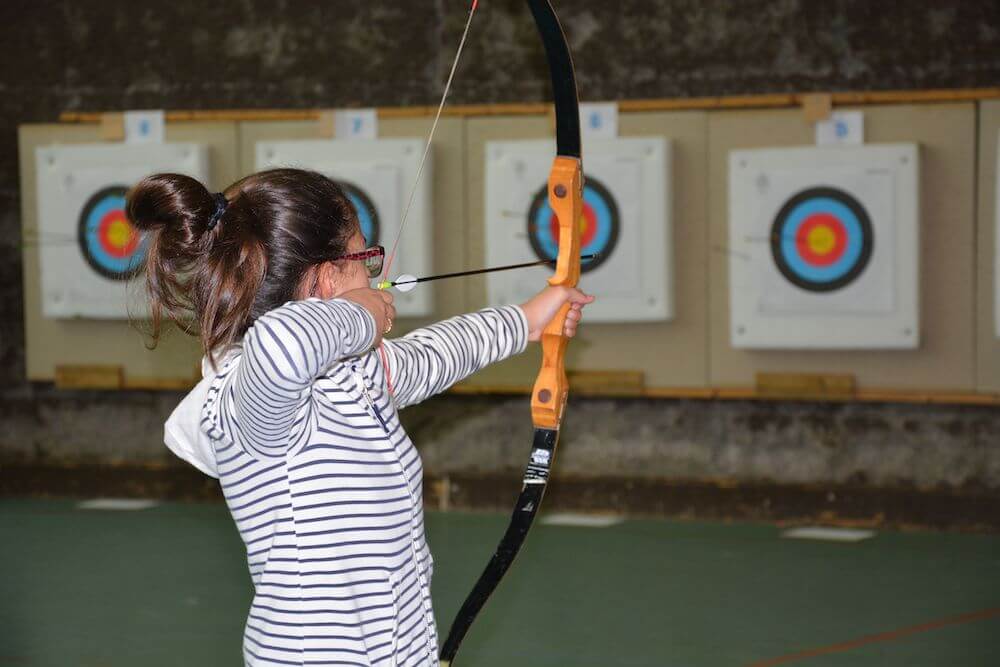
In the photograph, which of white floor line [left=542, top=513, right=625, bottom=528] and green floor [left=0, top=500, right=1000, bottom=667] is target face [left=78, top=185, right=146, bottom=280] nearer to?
green floor [left=0, top=500, right=1000, bottom=667]

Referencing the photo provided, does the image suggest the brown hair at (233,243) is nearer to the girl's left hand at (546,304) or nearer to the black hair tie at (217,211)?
the black hair tie at (217,211)

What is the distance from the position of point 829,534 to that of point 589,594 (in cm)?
86

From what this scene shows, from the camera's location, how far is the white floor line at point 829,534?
3346 mm

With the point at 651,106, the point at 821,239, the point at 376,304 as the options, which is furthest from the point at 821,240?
the point at 376,304

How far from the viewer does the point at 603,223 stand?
3654 mm

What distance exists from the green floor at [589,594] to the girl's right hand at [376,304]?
53.6 inches

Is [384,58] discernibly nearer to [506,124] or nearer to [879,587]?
[506,124]

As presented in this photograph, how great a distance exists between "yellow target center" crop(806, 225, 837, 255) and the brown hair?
2.48 m

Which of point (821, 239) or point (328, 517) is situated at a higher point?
point (821, 239)

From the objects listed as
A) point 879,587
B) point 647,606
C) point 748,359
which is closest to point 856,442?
point 748,359

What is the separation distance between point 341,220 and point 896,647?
164cm

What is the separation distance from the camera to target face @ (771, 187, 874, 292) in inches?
137

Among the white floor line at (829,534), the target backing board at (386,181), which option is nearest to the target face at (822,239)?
the white floor line at (829,534)

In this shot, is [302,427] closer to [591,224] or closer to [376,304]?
[376,304]
